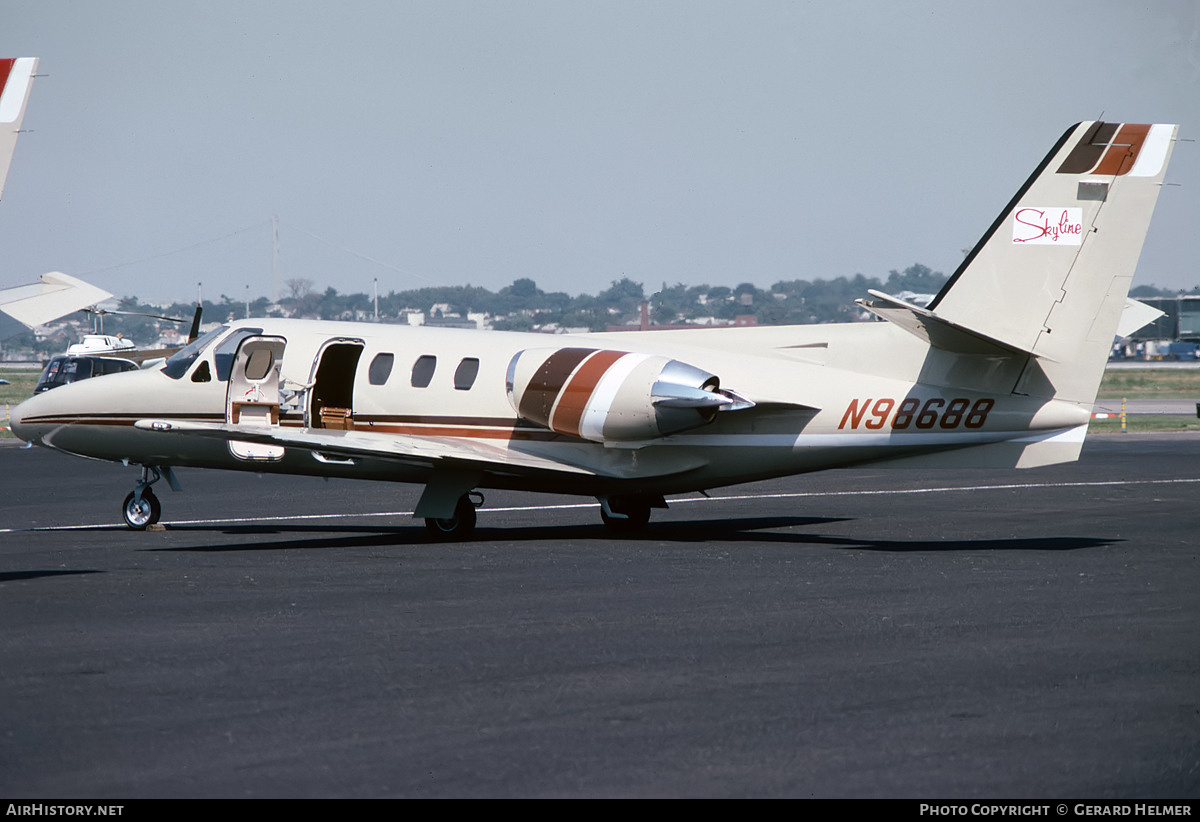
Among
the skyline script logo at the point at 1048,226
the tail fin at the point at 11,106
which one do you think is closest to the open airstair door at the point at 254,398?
the skyline script logo at the point at 1048,226

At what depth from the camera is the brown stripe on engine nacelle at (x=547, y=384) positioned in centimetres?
1928

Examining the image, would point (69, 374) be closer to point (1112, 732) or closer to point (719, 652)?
point (719, 652)

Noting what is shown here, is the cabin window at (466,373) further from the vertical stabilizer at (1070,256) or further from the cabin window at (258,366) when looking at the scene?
the vertical stabilizer at (1070,256)

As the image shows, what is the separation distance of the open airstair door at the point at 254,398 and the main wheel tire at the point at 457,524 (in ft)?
8.53

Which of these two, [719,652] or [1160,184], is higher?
[1160,184]

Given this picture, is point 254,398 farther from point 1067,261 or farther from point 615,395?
point 1067,261

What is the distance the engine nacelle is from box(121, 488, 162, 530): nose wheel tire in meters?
6.27

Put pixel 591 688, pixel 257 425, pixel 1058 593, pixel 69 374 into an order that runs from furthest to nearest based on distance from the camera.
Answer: pixel 69 374 → pixel 257 425 → pixel 1058 593 → pixel 591 688

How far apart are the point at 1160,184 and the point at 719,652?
33.4 ft

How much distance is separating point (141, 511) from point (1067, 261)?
13.9 metres

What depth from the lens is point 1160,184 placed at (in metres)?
17.5

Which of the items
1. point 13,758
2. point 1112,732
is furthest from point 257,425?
point 1112,732
